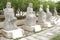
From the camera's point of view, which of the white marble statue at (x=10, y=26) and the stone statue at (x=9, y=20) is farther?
the stone statue at (x=9, y=20)

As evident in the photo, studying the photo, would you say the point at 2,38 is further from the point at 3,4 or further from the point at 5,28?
the point at 3,4

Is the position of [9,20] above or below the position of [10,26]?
above

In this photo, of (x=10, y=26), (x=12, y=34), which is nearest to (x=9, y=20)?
(x=10, y=26)

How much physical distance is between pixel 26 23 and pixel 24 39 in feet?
8.10

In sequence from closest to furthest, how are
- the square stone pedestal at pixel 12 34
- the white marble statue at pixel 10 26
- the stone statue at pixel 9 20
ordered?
the square stone pedestal at pixel 12 34
the white marble statue at pixel 10 26
the stone statue at pixel 9 20

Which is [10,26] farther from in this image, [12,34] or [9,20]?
[12,34]

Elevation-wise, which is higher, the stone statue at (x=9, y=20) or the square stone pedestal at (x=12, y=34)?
the stone statue at (x=9, y=20)

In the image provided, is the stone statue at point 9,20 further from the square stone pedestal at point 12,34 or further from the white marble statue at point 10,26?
the square stone pedestal at point 12,34

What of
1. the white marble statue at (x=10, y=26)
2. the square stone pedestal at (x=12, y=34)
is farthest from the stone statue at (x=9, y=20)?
the square stone pedestal at (x=12, y=34)

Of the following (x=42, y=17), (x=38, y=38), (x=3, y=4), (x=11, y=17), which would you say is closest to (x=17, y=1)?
(x=3, y=4)

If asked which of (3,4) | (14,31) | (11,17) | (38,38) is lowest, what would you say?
(38,38)

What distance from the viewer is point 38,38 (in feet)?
25.3

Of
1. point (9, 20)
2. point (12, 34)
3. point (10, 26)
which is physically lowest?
point (12, 34)

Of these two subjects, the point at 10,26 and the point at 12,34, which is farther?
the point at 10,26
